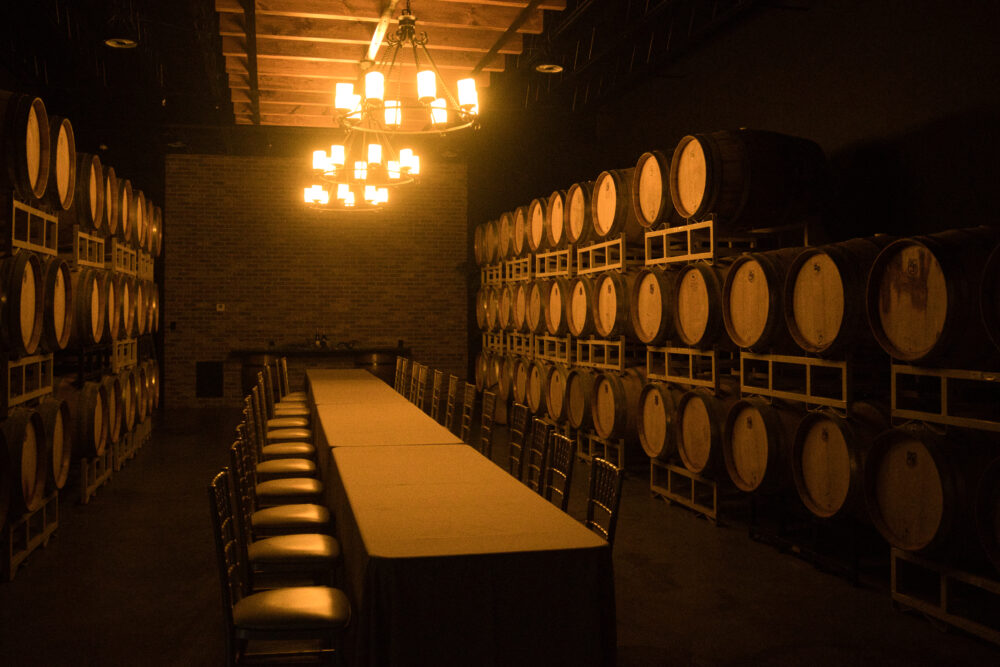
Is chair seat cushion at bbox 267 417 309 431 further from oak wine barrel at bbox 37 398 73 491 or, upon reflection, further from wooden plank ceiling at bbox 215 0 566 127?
wooden plank ceiling at bbox 215 0 566 127

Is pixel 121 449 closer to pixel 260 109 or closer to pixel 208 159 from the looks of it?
pixel 260 109

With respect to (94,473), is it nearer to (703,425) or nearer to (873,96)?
(703,425)

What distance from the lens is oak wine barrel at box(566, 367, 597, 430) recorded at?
6898mm

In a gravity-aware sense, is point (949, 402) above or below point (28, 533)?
above

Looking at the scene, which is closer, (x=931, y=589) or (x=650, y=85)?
(x=931, y=589)

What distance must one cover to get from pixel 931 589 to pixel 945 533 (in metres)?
0.78

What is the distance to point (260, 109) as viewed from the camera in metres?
8.59

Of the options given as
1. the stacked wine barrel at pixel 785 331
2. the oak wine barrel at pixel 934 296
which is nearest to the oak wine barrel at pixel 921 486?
the stacked wine barrel at pixel 785 331

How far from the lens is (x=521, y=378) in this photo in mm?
8414

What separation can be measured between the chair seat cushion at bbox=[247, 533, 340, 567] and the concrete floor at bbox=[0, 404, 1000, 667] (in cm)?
56

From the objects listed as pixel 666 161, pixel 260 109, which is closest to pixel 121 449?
pixel 260 109

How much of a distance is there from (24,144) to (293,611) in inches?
116

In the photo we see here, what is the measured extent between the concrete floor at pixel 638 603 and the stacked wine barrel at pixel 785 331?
0.39 metres

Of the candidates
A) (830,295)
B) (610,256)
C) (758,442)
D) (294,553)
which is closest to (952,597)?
(758,442)
